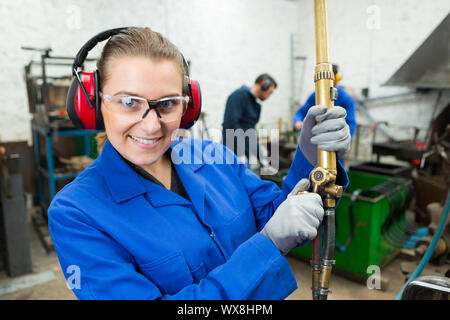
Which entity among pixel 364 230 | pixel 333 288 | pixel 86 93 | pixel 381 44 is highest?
pixel 381 44

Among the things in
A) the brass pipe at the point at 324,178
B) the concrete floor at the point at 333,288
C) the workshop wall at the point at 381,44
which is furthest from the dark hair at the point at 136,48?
the workshop wall at the point at 381,44

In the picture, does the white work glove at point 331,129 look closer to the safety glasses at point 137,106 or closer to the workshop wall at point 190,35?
the safety glasses at point 137,106

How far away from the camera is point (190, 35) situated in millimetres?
4805

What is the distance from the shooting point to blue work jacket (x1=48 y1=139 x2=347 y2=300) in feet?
2.07

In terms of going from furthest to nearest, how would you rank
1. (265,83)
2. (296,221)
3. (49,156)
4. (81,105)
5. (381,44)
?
(381,44) → (265,83) → (49,156) → (81,105) → (296,221)

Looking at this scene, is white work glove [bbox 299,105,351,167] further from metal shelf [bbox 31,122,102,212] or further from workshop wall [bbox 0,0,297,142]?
metal shelf [bbox 31,122,102,212]

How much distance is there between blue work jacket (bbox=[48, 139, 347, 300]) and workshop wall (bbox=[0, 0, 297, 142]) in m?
1.94

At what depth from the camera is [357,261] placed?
2266mm

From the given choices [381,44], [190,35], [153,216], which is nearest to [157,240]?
[153,216]

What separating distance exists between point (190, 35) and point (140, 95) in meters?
4.48

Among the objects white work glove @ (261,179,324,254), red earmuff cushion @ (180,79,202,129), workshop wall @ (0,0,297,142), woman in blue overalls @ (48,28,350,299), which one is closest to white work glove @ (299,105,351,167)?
woman in blue overalls @ (48,28,350,299)

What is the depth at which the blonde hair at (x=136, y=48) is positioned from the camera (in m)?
0.71

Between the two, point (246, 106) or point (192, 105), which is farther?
point (246, 106)

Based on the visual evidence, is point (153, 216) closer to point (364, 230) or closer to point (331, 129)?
point (331, 129)
